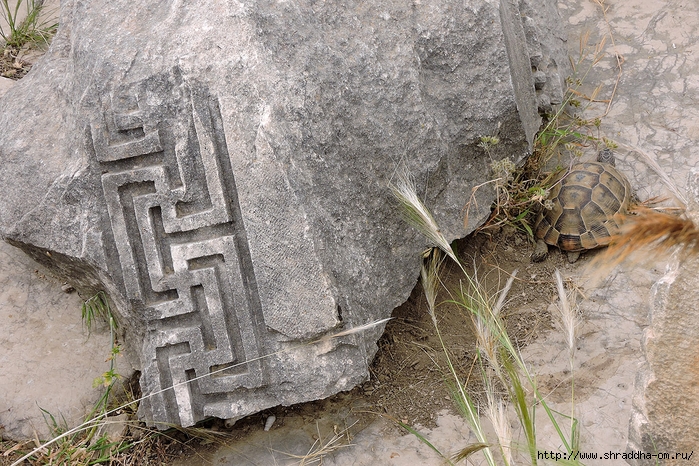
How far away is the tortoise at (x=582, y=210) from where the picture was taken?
3338 millimetres

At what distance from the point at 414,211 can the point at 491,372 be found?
80 cm

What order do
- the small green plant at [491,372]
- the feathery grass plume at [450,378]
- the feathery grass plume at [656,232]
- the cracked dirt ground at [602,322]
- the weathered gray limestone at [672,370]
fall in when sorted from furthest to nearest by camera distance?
the cracked dirt ground at [602,322] < the feathery grass plume at [450,378] < the small green plant at [491,372] < the weathered gray limestone at [672,370] < the feathery grass plume at [656,232]

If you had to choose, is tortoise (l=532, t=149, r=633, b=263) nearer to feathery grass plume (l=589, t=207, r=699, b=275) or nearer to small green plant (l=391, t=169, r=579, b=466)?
small green plant (l=391, t=169, r=579, b=466)

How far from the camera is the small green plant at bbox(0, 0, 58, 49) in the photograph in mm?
4051

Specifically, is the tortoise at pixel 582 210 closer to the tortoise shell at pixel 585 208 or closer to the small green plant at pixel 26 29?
the tortoise shell at pixel 585 208

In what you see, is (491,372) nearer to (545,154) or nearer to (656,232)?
(545,154)

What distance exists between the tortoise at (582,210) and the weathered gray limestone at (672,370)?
4.70 ft

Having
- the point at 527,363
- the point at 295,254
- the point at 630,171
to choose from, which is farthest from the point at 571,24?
the point at 295,254

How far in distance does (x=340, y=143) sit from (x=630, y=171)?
180cm

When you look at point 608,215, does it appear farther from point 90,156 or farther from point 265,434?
point 90,156

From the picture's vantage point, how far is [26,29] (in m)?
4.07

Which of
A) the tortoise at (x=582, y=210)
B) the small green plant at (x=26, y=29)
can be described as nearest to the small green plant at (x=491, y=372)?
the tortoise at (x=582, y=210)

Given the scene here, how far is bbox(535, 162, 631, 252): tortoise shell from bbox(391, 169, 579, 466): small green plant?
0.51m

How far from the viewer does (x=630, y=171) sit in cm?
361
